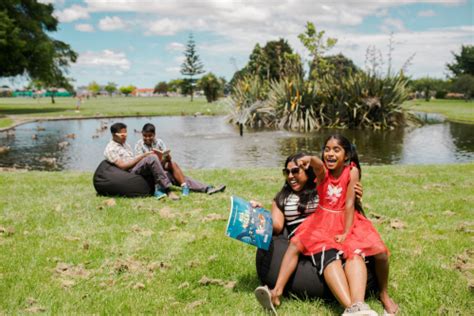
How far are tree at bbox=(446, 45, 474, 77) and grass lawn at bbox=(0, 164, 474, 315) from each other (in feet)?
240

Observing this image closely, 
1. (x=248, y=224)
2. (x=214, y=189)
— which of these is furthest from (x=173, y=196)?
(x=248, y=224)

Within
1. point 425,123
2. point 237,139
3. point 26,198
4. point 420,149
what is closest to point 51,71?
point 237,139

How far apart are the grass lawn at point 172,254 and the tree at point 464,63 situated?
7320cm

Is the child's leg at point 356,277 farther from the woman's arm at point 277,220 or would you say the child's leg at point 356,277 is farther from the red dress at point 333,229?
the woman's arm at point 277,220

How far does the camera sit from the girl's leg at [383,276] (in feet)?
13.3

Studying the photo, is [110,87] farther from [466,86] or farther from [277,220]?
[277,220]

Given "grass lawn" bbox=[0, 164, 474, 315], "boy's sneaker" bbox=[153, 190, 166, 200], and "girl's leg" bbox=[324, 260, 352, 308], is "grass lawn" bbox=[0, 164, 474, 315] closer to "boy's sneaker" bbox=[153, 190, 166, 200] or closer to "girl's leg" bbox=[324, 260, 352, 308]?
"boy's sneaker" bbox=[153, 190, 166, 200]

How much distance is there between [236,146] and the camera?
18766 mm

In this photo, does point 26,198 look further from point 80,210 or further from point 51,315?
point 51,315

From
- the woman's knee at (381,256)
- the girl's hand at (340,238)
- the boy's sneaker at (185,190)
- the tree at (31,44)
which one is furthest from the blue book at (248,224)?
the tree at (31,44)

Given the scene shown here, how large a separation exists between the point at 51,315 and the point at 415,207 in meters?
5.57

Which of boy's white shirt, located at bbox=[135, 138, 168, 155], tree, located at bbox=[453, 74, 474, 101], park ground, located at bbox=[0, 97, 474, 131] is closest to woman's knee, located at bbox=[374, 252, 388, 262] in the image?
boy's white shirt, located at bbox=[135, 138, 168, 155]

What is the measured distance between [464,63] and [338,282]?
81238 mm

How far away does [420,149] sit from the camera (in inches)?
696
